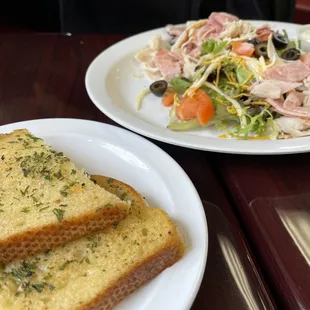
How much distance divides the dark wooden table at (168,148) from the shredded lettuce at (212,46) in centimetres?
59

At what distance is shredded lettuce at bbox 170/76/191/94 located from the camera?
1.98 metres

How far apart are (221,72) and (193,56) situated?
0.71 feet

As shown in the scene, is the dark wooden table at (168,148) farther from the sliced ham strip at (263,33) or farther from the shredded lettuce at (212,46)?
the sliced ham strip at (263,33)

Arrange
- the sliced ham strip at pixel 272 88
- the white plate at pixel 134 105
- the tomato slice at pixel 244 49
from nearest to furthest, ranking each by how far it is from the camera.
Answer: the white plate at pixel 134 105, the sliced ham strip at pixel 272 88, the tomato slice at pixel 244 49

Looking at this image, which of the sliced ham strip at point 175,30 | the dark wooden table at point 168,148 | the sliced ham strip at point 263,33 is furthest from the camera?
the sliced ham strip at point 175,30

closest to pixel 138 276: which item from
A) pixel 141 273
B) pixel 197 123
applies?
pixel 141 273

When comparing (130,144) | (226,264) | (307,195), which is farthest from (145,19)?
(226,264)

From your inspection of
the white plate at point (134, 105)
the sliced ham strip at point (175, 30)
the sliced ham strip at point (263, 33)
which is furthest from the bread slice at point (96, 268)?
the sliced ham strip at point (175, 30)

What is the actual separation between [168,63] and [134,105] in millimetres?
330

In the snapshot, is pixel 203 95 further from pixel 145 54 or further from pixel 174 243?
pixel 174 243

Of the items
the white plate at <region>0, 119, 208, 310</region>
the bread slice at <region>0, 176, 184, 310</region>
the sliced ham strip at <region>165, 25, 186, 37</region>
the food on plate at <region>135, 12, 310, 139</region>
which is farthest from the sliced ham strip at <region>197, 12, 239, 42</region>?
the bread slice at <region>0, 176, 184, 310</region>

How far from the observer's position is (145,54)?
2.30 m

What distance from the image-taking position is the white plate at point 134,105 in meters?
1.48

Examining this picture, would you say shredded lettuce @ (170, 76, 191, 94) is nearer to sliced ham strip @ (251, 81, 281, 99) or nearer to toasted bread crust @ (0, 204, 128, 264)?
sliced ham strip @ (251, 81, 281, 99)
